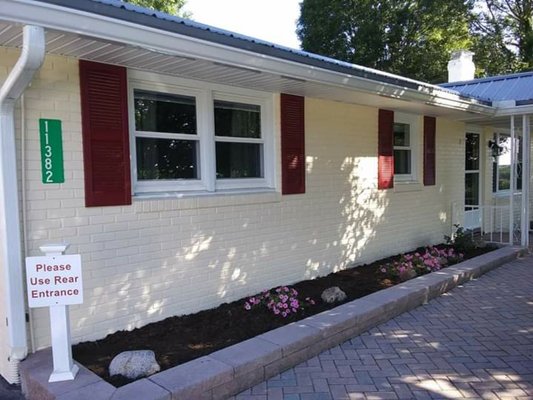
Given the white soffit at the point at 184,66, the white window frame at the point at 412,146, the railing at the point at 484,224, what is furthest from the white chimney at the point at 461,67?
the white soffit at the point at 184,66

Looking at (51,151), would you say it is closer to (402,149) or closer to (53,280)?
(53,280)

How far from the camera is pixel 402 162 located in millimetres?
7727

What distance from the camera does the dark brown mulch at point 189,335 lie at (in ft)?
11.3

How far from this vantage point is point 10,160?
3.19 m

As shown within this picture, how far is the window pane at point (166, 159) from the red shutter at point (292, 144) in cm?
120

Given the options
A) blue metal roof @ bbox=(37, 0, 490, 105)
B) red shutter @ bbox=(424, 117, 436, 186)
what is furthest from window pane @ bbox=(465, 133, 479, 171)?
blue metal roof @ bbox=(37, 0, 490, 105)

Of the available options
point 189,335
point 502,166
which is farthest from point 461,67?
point 189,335

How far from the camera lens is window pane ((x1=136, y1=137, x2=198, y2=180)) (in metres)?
4.23

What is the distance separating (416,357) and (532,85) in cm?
731

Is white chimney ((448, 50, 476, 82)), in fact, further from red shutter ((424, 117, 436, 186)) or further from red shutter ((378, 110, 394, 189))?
red shutter ((378, 110, 394, 189))

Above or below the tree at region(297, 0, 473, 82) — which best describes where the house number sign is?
below

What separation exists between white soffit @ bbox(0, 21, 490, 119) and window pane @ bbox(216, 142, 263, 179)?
0.68m

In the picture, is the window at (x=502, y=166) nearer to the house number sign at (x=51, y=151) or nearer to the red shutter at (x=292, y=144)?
the red shutter at (x=292, y=144)

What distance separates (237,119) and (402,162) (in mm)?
3839
